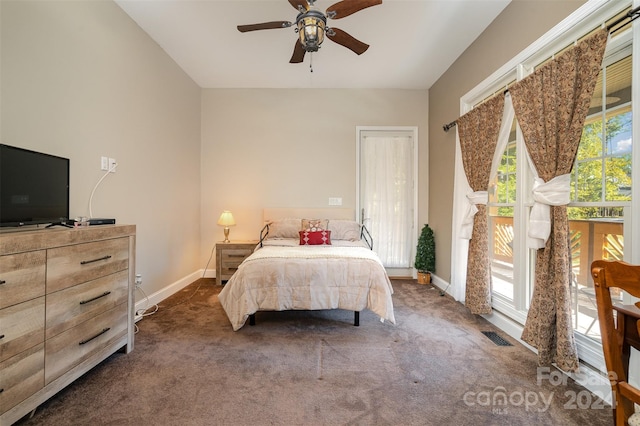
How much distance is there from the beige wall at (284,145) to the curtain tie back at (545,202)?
239 centimetres

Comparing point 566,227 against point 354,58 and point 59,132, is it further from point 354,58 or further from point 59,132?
point 59,132

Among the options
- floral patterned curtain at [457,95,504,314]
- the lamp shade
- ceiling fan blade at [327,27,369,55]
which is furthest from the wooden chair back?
the lamp shade

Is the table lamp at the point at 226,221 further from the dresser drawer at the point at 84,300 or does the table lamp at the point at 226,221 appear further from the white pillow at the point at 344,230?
the dresser drawer at the point at 84,300

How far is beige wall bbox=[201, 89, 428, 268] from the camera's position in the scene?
428cm

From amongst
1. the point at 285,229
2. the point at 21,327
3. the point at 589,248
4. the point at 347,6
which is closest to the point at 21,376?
the point at 21,327

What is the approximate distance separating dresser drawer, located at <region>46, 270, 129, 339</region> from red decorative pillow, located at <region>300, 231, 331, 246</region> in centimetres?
192

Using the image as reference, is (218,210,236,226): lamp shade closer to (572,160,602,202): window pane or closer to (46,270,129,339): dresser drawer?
(46,270,129,339): dresser drawer

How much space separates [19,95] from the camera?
1.73m

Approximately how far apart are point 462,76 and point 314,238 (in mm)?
2736

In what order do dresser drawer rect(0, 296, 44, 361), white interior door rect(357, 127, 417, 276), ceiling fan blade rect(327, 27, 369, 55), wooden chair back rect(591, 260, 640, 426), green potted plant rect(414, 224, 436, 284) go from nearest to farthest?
1. wooden chair back rect(591, 260, 640, 426)
2. dresser drawer rect(0, 296, 44, 361)
3. ceiling fan blade rect(327, 27, 369, 55)
4. green potted plant rect(414, 224, 436, 284)
5. white interior door rect(357, 127, 417, 276)

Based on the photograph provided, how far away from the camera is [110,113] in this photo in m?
2.46

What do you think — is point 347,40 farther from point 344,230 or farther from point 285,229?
point 285,229

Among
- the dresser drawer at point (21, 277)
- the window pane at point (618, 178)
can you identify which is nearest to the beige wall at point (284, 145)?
the window pane at point (618, 178)

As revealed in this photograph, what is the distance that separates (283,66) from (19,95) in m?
2.66
